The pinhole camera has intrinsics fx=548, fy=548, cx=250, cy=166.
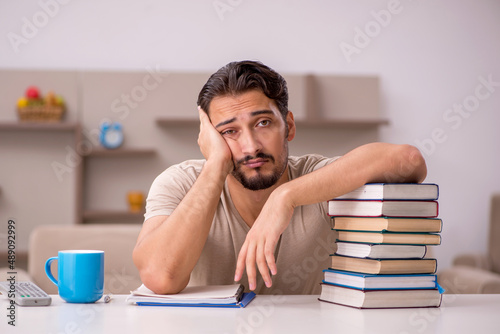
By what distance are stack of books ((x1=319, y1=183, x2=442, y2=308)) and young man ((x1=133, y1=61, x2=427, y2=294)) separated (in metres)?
0.10

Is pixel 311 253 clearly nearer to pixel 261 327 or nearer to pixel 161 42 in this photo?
pixel 261 327

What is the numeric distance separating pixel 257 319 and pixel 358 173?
434 mm

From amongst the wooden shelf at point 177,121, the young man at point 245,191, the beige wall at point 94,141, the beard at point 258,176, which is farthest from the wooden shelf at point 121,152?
the beard at point 258,176

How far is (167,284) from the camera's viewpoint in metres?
1.22

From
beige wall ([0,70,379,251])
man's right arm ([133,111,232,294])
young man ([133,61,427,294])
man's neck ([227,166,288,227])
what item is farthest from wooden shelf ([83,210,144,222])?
man's right arm ([133,111,232,294])

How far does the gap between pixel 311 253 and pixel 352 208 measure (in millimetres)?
434

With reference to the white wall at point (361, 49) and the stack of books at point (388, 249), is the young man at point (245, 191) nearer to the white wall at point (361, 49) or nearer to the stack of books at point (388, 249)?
the stack of books at point (388, 249)

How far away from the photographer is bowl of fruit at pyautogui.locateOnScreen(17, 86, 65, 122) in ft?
12.4

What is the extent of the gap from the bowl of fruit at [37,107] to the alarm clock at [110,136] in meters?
0.32

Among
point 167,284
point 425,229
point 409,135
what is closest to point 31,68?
point 409,135

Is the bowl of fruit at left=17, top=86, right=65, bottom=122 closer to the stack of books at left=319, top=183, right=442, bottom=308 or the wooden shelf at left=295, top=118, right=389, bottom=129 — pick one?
the wooden shelf at left=295, top=118, right=389, bottom=129

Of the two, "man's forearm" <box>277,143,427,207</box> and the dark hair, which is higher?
the dark hair

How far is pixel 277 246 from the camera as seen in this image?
62.6 inches

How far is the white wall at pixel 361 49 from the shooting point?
4.05 m
